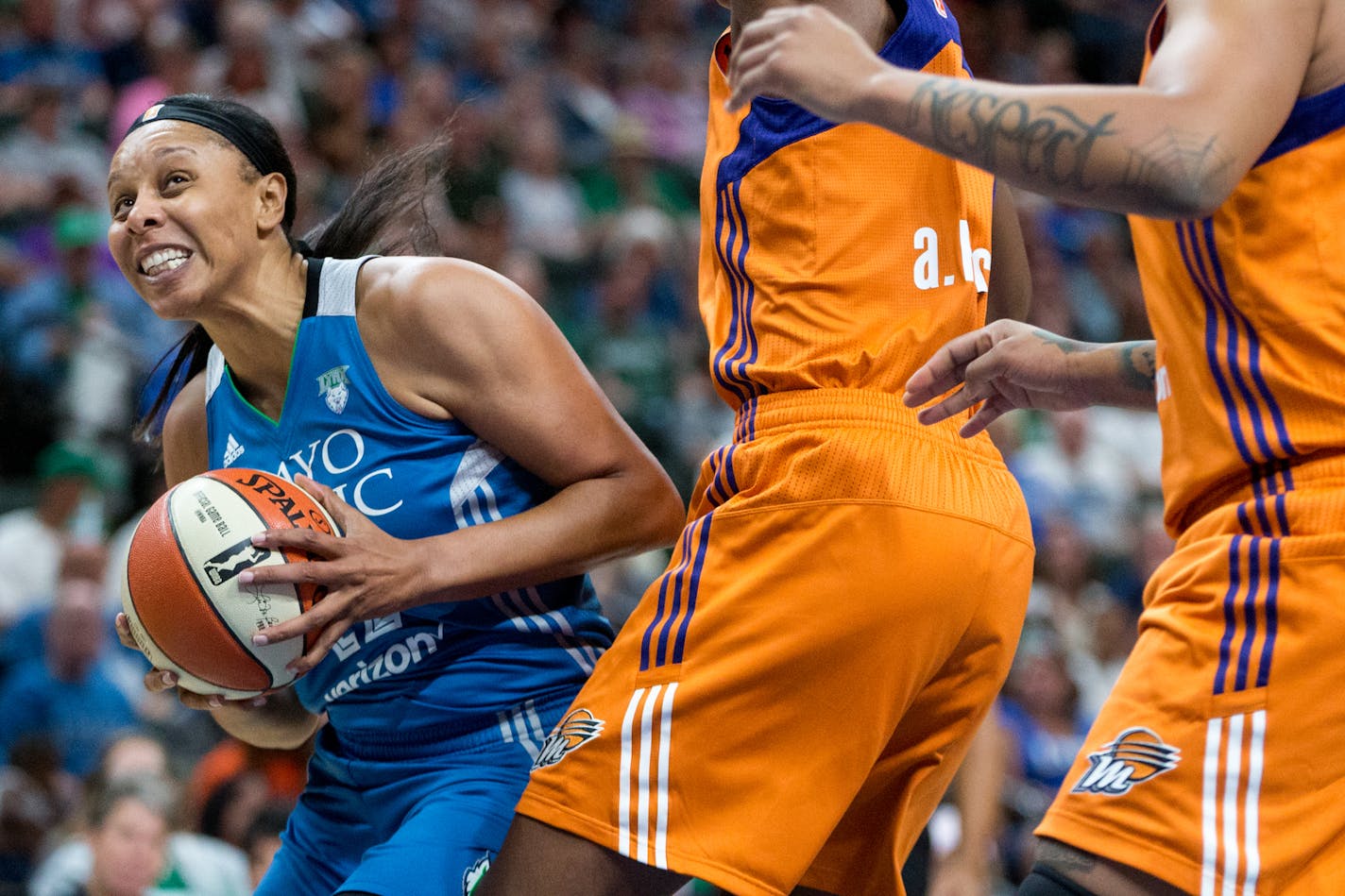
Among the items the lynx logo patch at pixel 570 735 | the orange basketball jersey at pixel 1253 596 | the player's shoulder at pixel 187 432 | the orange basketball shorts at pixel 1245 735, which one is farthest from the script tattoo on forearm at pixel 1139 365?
the player's shoulder at pixel 187 432

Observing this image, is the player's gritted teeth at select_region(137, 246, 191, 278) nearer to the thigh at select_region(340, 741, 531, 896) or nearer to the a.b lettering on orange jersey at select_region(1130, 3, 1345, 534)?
the thigh at select_region(340, 741, 531, 896)

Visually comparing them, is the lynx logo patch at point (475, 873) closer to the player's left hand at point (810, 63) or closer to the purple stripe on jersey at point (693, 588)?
the purple stripe on jersey at point (693, 588)

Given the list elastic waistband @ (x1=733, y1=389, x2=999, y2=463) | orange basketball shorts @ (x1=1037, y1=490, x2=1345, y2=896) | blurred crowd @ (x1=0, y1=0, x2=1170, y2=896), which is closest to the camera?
orange basketball shorts @ (x1=1037, y1=490, x2=1345, y2=896)

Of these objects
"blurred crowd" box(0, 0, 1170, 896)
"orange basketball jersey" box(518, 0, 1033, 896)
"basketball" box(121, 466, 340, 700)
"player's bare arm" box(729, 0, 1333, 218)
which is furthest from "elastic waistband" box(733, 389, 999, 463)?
"blurred crowd" box(0, 0, 1170, 896)

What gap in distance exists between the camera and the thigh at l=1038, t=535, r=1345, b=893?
71.2 inches

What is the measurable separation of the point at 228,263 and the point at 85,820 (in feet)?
9.68

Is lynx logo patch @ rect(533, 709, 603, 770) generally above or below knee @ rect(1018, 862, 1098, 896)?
below

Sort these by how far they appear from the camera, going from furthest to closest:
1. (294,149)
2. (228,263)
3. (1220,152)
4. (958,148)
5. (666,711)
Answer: (294,149)
(228,263)
(666,711)
(958,148)
(1220,152)

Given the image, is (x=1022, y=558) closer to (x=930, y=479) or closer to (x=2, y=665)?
(x=930, y=479)

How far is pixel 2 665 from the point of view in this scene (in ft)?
19.7

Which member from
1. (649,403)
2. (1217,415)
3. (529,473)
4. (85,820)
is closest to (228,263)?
(529,473)

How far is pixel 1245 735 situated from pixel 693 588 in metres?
0.90

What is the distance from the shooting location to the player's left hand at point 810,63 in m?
1.85

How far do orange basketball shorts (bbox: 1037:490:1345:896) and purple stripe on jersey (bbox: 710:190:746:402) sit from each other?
3.08ft
